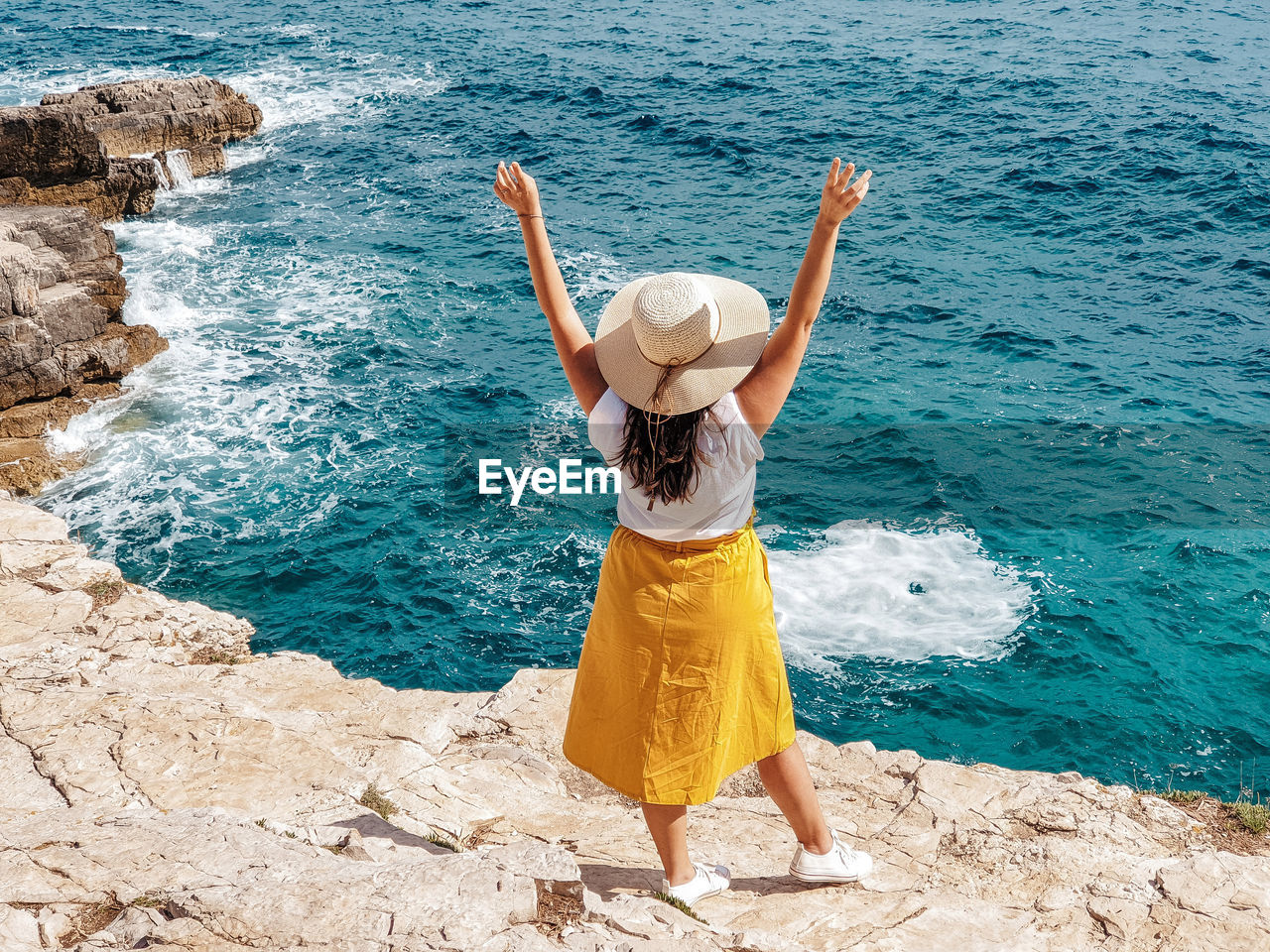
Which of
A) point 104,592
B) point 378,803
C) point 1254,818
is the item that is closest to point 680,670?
point 378,803

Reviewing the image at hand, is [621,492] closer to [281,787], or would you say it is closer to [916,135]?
[281,787]

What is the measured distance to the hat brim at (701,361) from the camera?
326cm

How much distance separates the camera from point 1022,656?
1009 centimetres

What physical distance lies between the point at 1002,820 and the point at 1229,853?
985 millimetres

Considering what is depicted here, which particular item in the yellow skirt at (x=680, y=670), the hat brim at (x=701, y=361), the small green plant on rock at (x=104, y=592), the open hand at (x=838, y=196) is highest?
the open hand at (x=838, y=196)

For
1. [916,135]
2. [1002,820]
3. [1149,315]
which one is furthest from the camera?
[916,135]

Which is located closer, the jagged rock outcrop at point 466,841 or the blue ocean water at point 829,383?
the jagged rock outcrop at point 466,841

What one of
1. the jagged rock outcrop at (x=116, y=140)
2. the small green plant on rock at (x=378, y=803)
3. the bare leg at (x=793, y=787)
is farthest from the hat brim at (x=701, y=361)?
the jagged rock outcrop at (x=116, y=140)

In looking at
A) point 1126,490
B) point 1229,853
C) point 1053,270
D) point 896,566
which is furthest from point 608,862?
point 1053,270

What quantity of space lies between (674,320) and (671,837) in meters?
2.01

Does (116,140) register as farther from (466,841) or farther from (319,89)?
(466,841)

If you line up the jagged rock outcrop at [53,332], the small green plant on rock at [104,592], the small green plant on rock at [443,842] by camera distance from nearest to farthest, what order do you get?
the small green plant on rock at [443,842]
the small green plant on rock at [104,592]
the jagged rock outcrop at [53,332]

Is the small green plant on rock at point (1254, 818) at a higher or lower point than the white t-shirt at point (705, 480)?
lower

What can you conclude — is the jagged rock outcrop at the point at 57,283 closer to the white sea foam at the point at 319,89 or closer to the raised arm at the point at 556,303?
the white sea foam at the point at 319,89
